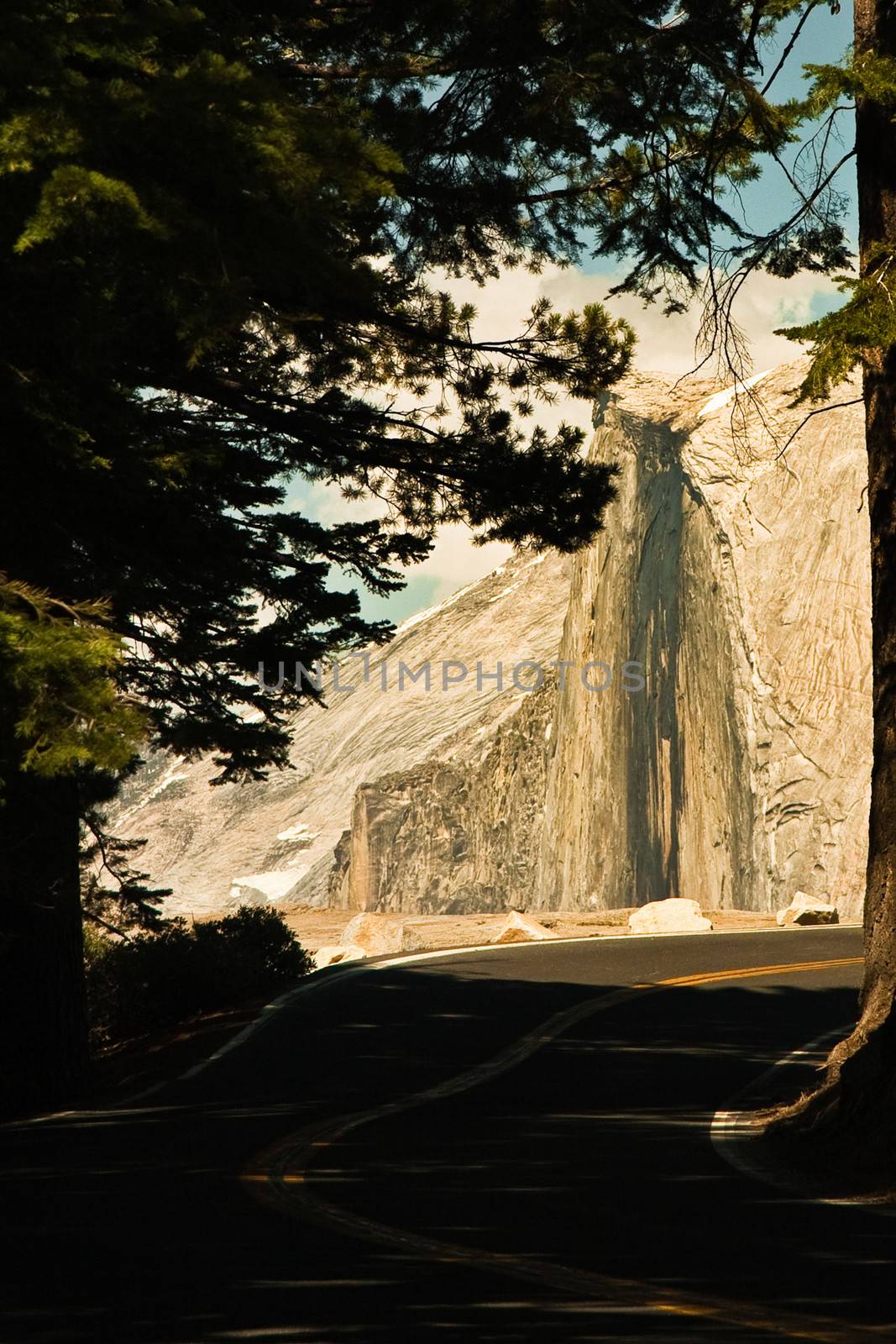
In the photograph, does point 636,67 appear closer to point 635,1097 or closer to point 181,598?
point 181,598

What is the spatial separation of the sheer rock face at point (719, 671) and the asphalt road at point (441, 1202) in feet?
101

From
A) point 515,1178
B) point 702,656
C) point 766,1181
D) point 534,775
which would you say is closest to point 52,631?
point 515,1178

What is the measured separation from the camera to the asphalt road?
521 cm

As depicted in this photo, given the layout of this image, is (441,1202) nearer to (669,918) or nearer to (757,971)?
(757,971)

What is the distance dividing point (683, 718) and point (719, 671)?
143 inches

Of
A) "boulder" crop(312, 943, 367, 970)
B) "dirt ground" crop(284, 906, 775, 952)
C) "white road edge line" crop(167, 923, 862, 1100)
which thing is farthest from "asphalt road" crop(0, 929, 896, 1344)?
"boulder" crop(312, 943, 367, 970)

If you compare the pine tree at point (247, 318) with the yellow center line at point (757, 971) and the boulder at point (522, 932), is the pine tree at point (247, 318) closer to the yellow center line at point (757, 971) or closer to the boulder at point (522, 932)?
the yellow center line at point (757, 971)

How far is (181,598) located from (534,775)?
59322mm

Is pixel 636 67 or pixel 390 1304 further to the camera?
pixel 636 67

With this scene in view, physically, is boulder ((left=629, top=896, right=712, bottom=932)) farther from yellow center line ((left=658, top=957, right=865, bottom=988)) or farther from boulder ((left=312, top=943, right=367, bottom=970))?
yellow center line ((left=658, top=957, right=865, bottom=988))

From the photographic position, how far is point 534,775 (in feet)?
237

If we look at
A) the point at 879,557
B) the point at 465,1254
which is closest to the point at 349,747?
the point at 879,557

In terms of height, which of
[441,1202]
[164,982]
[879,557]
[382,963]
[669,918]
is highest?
[879,557]

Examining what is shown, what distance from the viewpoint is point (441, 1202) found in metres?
7.30
